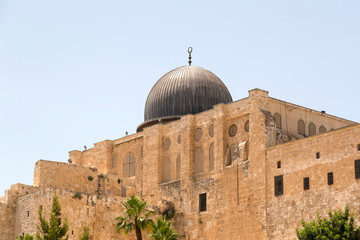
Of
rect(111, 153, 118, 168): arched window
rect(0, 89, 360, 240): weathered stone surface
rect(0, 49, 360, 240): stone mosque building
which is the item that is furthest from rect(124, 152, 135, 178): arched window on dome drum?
rect(111, 153, 118, 168): arched window

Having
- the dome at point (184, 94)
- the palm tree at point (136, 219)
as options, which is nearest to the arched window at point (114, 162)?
the dome at point (184, 94)

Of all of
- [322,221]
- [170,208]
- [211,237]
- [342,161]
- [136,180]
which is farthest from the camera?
[136,180]

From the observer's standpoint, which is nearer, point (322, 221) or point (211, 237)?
point (322, 221)

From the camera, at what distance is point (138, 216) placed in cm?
3800

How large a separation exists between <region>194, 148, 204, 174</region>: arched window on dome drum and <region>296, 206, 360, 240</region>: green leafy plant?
11.2m

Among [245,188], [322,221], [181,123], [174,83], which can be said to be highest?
[174,83]

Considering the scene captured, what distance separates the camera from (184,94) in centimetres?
4725

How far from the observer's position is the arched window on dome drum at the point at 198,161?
43375 mm

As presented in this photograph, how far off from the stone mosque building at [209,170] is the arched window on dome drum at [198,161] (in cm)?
6

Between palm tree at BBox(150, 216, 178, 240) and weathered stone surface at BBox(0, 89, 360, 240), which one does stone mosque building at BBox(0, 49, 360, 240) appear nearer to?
weathered stone surface at BBox(0, 89, 360, 240)

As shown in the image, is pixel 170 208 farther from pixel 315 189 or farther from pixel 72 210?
pixel 315 189

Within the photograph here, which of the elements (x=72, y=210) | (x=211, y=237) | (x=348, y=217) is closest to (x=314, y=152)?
(x=348, y=217)

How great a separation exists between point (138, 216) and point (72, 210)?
4830 millimetres

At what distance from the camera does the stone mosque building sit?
120 ft
